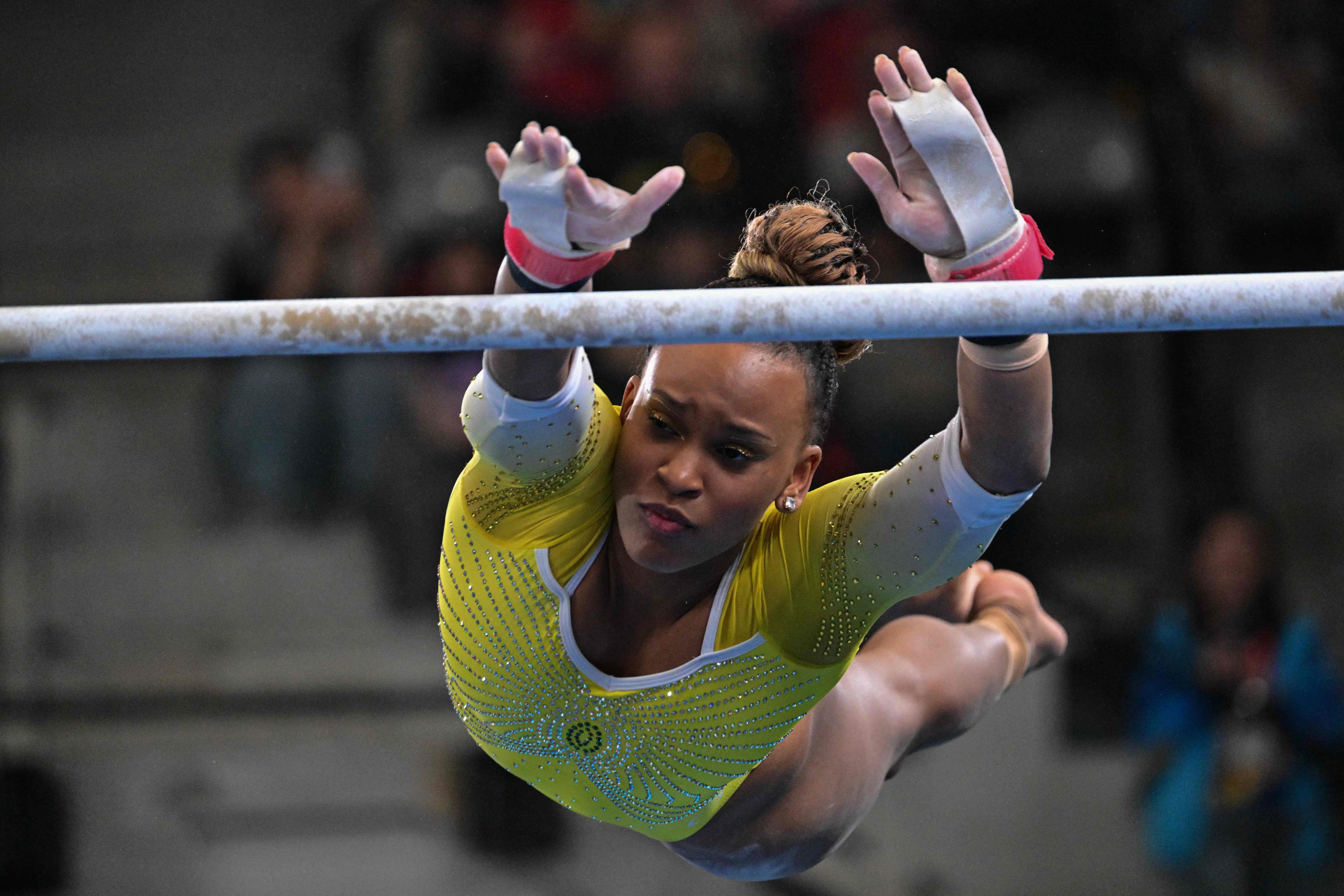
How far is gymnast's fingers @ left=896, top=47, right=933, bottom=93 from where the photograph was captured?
1193 mm

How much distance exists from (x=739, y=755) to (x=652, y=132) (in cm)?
251

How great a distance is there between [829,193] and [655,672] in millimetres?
2266

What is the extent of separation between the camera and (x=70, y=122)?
4012 mm

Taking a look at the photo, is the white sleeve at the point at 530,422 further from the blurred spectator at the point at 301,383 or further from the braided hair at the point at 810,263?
the blurred spectator at the point at 301,383

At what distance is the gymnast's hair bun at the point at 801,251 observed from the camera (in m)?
1.49

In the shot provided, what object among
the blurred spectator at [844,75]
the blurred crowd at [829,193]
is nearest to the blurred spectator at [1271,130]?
the blurred crowd at [829,193]

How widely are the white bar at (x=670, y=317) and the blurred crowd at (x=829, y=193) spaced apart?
2.34m

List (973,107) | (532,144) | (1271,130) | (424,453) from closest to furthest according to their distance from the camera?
(532,144)
(973,107)
(424,453)
(1271,130)

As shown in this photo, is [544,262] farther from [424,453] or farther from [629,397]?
[424,453]

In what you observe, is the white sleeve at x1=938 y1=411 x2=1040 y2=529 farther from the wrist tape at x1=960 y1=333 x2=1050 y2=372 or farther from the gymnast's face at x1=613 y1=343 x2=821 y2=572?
the gymnast's face at x1=613 y1=343 x2=821 y2=572

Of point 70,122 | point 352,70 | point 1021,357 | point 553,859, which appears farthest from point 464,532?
point 70,122

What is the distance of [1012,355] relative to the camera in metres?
1.24

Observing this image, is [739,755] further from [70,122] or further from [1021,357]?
[70,122]

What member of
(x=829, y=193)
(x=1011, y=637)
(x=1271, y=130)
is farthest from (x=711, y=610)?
(x=1271, y=130)
